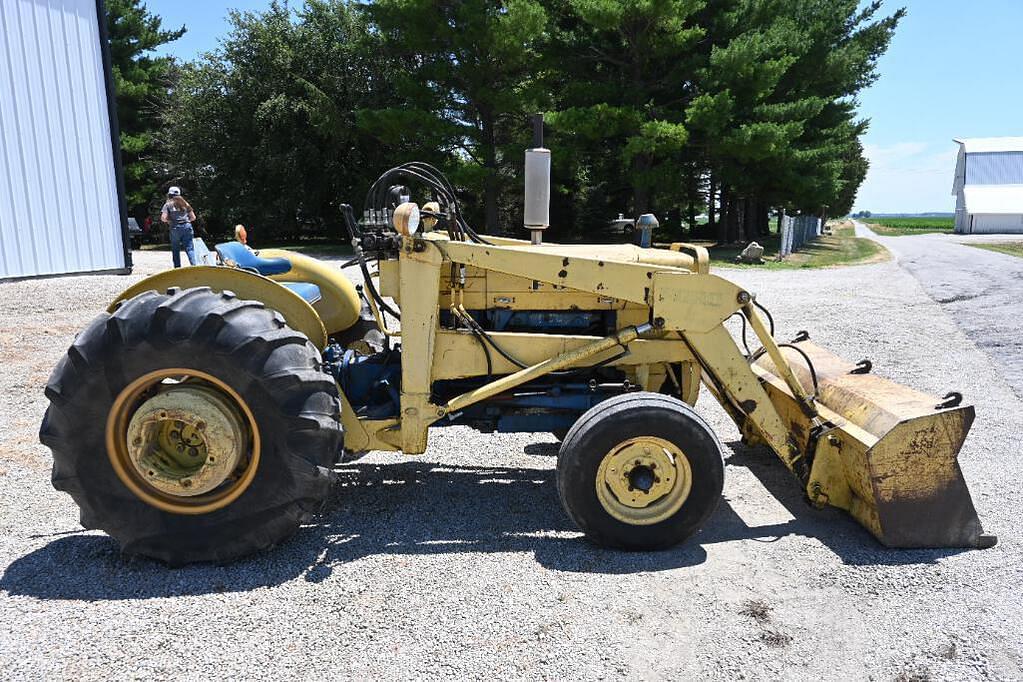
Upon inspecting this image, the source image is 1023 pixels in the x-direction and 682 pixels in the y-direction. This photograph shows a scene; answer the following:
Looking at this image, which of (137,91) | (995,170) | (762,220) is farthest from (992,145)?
(137,91)

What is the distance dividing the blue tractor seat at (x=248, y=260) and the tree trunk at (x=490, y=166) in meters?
17.3

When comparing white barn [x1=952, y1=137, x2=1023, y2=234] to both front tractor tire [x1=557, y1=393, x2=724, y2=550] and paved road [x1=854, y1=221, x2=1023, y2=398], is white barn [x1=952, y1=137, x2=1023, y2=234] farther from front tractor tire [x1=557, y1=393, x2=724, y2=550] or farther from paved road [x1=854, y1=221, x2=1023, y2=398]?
front tractor tire [x1=557, y1=393, x2=724, y2=550]

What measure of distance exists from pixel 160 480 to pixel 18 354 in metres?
5.78

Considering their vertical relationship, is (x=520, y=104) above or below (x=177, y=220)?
above

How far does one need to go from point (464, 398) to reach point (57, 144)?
12257mm

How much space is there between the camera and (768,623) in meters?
3.23

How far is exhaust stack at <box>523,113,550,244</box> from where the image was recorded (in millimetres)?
4695

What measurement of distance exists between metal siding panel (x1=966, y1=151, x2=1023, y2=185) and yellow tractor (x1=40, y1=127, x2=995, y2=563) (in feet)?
202

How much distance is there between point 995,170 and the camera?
56219 millimetres

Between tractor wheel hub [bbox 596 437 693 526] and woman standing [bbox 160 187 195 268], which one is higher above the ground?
woman standing [bbox 160 187 195 268]

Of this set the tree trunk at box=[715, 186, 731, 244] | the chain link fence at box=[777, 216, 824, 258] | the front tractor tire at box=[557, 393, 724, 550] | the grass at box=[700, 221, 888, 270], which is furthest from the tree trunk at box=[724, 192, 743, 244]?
the front tractor tire at box=[557, 393, 724, 550]

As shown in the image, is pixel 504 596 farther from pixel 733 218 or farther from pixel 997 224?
pixel 997 224

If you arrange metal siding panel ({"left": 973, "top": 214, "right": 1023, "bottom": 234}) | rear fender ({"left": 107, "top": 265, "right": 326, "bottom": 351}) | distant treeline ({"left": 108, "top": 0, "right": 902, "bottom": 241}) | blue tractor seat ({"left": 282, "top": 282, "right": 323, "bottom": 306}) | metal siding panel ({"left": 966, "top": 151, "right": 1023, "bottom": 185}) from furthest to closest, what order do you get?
metal siding panel ({"left": 966, "top": 151, "right": 1023, "bottom": 185})
metal siding panel ({"left": 973, "top": 214, "right": 1023, "bottom": 234})
distant treeline ({"left": 108, "top": 0, "right": 902, "bottom": 241})
blue tractor seat ({"left": 282, "top": 282, "right": 323, "bottom": 306})
rear fender ({"left": 107, "top": 265, "right": 326, "bottom": 351})

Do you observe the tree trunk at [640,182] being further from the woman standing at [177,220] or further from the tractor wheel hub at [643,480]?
the tractor wheel hub at [643,480]
